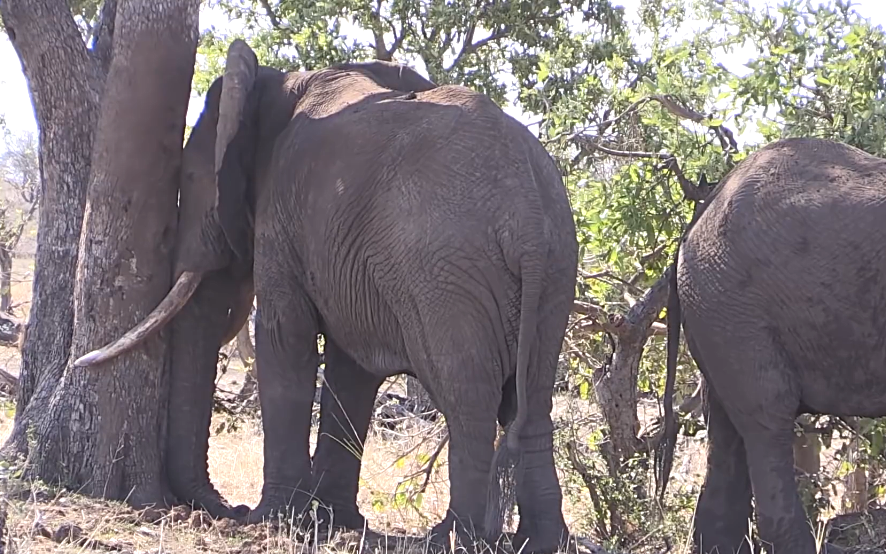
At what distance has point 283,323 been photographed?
20.4ft

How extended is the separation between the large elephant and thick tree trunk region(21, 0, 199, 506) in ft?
9.64

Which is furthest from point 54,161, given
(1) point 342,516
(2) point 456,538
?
(2) point 456,538

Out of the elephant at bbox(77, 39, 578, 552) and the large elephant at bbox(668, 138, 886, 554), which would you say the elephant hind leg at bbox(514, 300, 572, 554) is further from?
the large elephant at bbox(668, 138, 886, 554)

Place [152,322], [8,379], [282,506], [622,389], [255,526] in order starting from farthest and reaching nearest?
[8,379]
[622,389]
[152,322]
[282,506]
[255,526]

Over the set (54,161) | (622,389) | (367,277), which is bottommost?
(622,389)

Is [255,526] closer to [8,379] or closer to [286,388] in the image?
[286,388]

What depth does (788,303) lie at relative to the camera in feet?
17.7

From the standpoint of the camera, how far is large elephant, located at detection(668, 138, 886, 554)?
208 inches

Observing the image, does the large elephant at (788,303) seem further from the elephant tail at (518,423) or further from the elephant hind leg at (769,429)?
the elephant tail at (518,423)

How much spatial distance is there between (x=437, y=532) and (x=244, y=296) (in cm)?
224

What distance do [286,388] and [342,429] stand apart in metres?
0.67

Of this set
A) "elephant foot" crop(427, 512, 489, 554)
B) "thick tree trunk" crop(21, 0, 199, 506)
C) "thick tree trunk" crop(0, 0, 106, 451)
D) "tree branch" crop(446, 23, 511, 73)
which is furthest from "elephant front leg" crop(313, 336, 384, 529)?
"tree branch" crop(446, 23, 511, 73)

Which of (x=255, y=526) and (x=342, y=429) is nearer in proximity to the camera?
(x=255, y=526)

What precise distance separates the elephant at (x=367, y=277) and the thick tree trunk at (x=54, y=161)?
58cm
